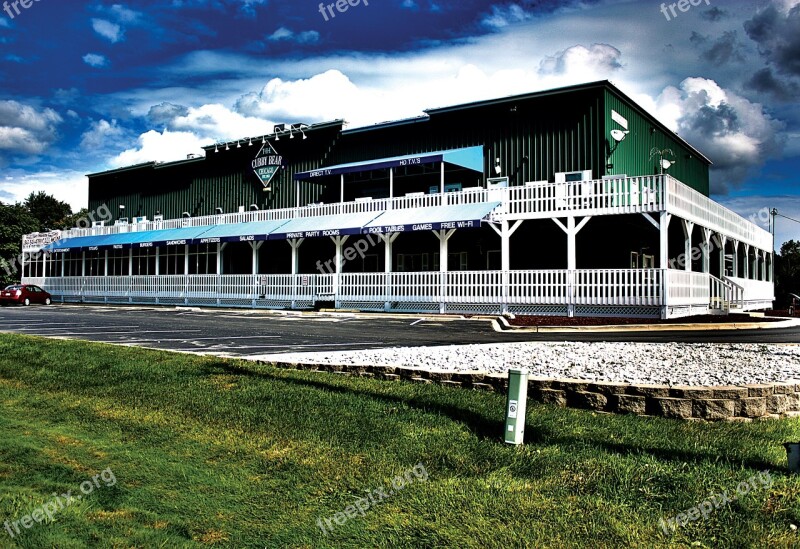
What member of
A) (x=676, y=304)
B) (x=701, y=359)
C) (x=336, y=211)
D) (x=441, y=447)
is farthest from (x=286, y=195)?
(x=441, y=447)

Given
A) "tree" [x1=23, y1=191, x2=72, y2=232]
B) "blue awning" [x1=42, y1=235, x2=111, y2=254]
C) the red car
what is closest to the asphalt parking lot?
the red car

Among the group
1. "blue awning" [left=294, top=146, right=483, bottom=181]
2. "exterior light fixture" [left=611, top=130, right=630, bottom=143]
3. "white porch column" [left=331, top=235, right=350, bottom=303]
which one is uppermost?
"exterior light fixture" [left=611, top=130, right=630, bottom=143]

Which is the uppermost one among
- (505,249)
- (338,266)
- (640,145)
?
(640,145)

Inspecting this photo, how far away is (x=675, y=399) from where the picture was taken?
22.1ft

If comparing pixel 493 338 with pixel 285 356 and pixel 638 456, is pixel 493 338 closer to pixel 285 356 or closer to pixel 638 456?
pixel 285 356

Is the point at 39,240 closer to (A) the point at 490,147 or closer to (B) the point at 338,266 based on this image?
(B) the point at 338,266

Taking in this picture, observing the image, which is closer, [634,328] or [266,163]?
[634,328]

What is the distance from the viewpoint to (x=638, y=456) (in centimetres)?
552

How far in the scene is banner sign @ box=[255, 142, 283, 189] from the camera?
38.8 metres

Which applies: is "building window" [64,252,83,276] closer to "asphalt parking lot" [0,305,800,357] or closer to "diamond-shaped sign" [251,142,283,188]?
"diamond-shaped sign" [251,142,283,188]

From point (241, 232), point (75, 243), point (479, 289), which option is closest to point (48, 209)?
point (75, 243)

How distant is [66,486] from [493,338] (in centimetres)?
1173

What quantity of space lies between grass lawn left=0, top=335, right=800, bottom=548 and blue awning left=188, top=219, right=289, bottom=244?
82.4 feet

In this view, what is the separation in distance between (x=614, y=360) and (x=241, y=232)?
89.6 ft
